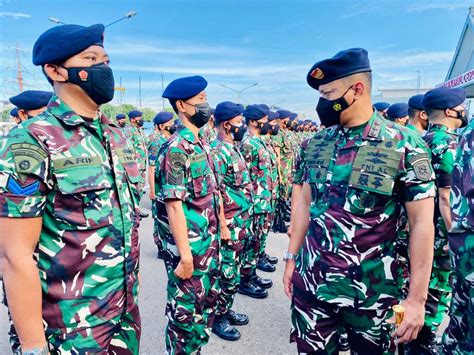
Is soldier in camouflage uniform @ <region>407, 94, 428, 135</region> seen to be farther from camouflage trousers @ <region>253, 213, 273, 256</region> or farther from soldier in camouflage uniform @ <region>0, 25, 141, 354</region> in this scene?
soldier in camouflage uniform @ <region>0, 25, 141, 354</region>

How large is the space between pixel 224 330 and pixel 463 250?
229cm

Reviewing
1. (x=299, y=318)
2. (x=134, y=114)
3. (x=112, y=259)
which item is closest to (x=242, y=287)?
(x=299, y=318)

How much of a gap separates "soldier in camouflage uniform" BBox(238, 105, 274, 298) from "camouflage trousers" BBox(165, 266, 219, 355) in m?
1.57

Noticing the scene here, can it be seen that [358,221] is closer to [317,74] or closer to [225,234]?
[317,74]

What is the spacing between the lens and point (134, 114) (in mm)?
8633

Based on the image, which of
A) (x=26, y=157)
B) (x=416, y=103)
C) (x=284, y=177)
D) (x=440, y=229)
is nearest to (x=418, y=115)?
(x=416, y=103)

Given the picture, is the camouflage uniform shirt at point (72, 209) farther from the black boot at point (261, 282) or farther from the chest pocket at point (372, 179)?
the black boot at point (261, 282)

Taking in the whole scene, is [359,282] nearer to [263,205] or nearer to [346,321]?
[346,321]

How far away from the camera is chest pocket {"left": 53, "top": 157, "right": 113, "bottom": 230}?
1353mm

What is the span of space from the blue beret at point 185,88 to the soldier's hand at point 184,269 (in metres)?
1.21

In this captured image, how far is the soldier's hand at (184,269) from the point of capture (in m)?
2.20

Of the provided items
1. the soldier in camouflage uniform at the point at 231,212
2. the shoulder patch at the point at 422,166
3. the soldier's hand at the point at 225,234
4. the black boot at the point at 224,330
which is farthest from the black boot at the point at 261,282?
the shoulder patch at the point at 422,166

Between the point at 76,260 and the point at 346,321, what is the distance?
1416mm

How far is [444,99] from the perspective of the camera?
9.14ft
